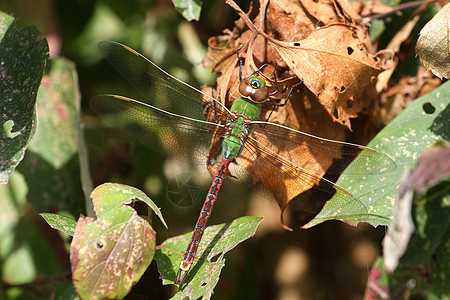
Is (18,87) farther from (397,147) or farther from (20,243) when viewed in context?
(397,147)

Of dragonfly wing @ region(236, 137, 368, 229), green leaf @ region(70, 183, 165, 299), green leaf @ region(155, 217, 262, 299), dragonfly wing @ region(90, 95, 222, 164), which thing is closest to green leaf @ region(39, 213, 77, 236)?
green leaf @ region(70, 183, 165, 299)

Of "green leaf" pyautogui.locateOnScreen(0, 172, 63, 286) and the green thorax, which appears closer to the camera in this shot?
the green thorax

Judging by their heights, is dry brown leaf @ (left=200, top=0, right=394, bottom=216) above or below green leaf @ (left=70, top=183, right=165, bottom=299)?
above

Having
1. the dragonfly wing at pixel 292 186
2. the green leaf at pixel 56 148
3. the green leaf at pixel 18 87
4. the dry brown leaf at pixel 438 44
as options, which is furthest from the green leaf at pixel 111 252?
the dry brown leaf at pixel 438 44

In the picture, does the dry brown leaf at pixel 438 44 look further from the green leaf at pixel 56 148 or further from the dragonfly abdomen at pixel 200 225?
the green leaf at pixel 56 148

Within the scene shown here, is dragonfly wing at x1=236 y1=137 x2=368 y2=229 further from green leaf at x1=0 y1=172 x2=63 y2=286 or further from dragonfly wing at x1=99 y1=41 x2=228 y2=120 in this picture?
green leaf at x1=0 y1=172 x2=63 y2=286
